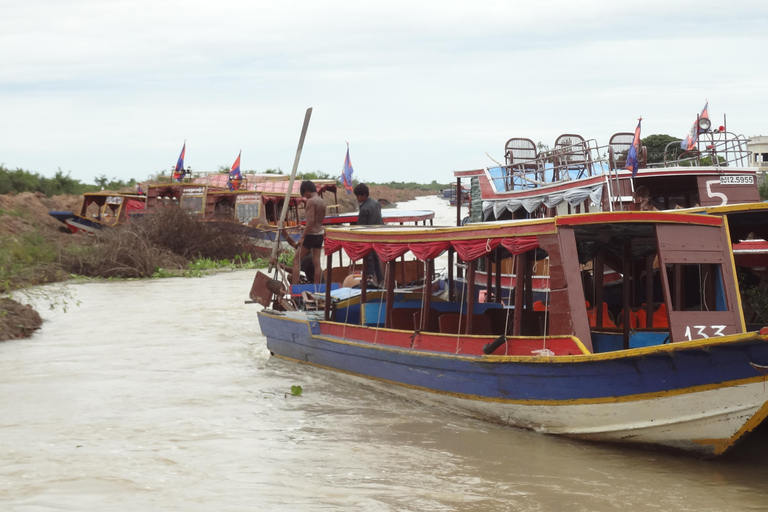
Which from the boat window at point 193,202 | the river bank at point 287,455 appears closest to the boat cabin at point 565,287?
the river bank at point 287,455

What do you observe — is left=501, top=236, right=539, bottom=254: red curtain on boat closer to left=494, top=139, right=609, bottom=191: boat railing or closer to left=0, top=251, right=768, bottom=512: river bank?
left=0, top=251, right=768, bottom=512: river bank

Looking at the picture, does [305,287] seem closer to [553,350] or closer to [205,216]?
[553,350]

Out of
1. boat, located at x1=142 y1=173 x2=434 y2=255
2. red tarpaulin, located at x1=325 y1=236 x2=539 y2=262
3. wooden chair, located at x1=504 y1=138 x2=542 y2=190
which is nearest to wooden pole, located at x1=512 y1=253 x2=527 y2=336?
red tarpaulin, located at x1=325 y1=236 x2=539 y2=262

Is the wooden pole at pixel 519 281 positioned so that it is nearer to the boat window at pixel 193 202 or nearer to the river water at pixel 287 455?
the river water at pixel 287 455

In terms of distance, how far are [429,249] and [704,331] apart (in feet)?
9.01

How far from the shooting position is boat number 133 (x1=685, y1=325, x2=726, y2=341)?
6.72m

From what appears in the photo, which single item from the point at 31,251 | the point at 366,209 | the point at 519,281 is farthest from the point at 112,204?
the point at 519,281

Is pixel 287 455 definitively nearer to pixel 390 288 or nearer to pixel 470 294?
pixel 470 294

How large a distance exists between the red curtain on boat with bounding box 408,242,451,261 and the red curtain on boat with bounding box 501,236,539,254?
968 millimetres

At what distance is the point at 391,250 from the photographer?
28.5 feet

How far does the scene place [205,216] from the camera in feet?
88.6

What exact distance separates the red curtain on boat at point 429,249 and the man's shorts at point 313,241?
129 inches

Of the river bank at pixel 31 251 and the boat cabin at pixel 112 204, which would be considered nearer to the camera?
the river bank at pixel 31 251

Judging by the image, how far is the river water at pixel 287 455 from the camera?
5816 mm
